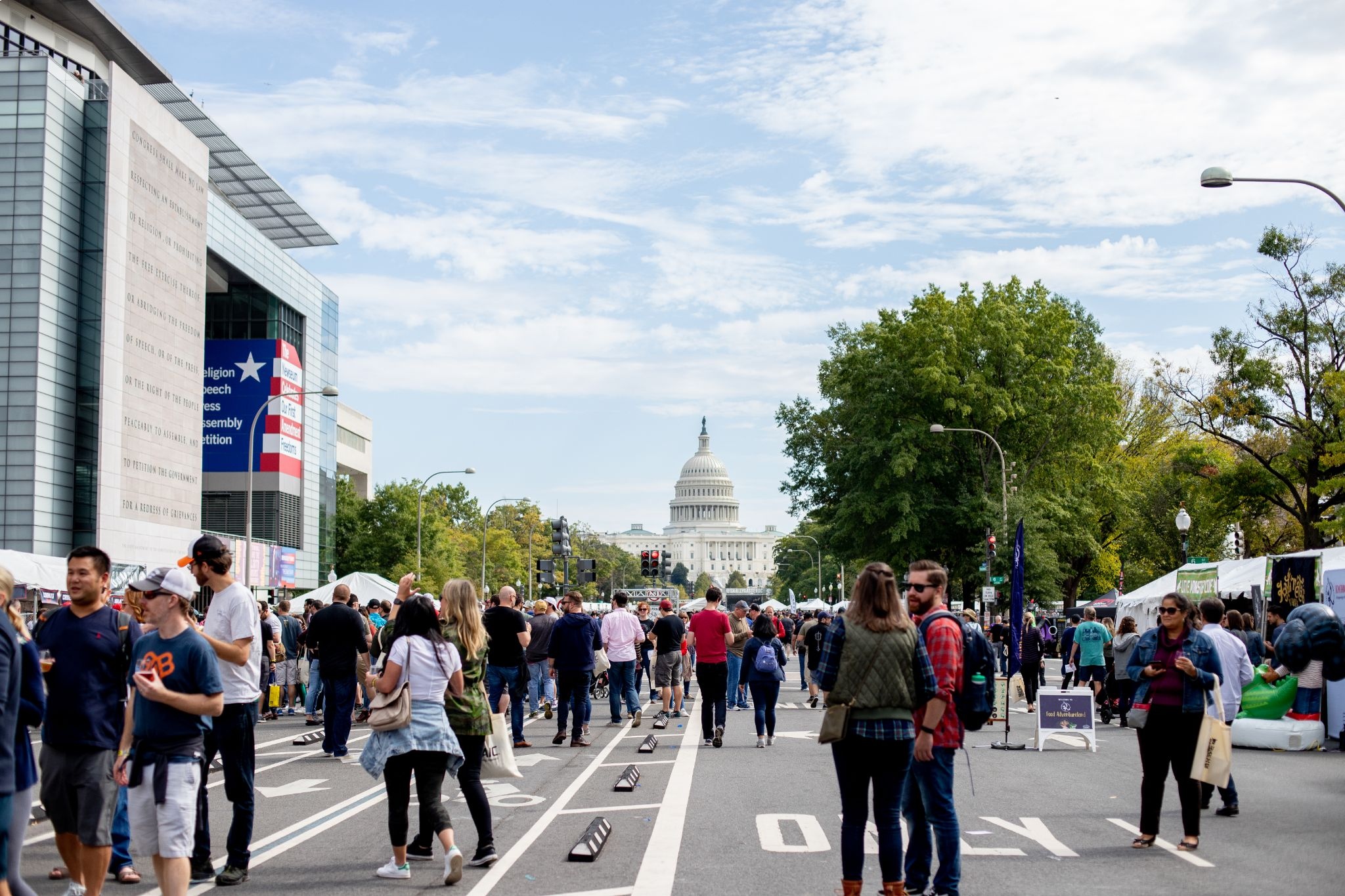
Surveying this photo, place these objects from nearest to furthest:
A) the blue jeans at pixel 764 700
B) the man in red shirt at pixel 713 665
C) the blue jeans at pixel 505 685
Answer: the blue jeans at pixel 505 685 → the man in red shirt at pixel 713 665 → the blue jeans at pixel 764 700

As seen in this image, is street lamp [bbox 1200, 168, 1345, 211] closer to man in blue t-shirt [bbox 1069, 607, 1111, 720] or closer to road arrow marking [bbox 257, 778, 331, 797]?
man in blue t-shirt [bbox 1069, 607, 1111, 720]

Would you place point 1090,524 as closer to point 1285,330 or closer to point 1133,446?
point 1133,446

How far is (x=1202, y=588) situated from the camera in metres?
24.9

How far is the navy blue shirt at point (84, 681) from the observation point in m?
6.86

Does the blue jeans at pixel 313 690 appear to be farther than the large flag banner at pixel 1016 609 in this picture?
No

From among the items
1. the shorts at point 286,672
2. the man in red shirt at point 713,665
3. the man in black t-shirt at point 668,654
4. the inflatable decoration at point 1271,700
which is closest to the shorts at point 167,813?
the man in red shirt at point 713,665

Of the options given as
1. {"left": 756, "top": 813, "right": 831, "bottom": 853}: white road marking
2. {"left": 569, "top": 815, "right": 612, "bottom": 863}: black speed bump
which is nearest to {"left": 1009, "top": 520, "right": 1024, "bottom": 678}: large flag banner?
{"left": 756, "top": 813, "right": 831, "bottom": 853}: white road marking

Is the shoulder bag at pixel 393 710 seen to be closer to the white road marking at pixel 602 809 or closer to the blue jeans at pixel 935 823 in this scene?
the blue jeans at pixel 935 823

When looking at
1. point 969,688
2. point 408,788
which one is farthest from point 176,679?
point 969,688

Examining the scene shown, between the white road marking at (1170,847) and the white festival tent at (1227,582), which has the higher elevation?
the white festival tent at (1227,582)

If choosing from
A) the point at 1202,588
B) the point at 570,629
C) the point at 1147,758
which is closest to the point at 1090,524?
the point at 1202,588

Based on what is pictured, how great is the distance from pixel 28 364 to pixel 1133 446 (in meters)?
47.2

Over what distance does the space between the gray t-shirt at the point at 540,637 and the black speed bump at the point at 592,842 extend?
9.82 meters

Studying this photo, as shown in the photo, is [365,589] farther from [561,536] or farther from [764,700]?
[764,700]
